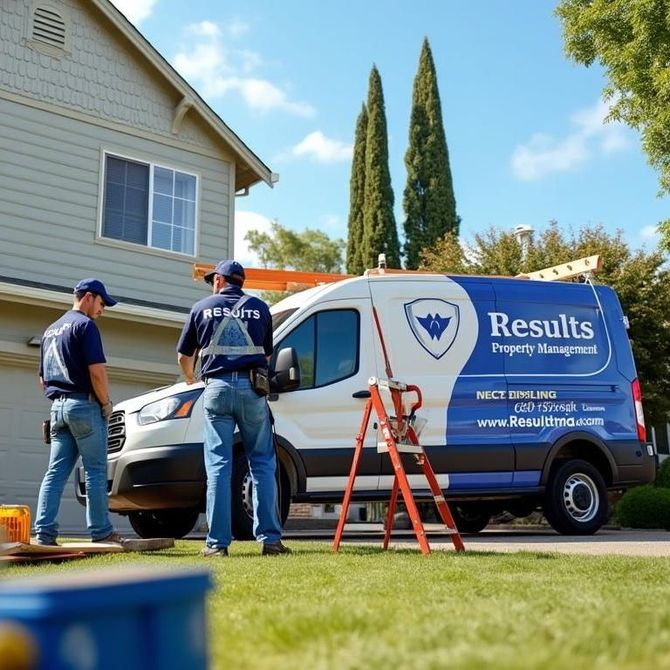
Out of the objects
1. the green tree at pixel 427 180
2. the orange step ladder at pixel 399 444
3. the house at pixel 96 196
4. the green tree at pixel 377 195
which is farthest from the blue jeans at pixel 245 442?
the green tree at pixel 427 180

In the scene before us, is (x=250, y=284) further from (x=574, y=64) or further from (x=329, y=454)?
(x=574, y=64)

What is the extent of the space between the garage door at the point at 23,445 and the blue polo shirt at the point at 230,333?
22.4ft

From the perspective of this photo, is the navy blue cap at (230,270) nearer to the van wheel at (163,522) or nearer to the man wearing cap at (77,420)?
the man wearing cap at (77,420)

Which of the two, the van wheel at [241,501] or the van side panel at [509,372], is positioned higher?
the van side panel at [509,372]

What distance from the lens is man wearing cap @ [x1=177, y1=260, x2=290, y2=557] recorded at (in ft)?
20.5

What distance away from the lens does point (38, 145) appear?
13.5 metres

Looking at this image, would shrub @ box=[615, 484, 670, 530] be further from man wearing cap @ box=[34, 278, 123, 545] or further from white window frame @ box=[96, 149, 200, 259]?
man wearing cap @ box=[34, 278, 123, 545]

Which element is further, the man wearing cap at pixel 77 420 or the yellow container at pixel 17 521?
the man wearing cap at pixel 77 420

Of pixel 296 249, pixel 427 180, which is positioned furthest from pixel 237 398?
pixel 296 249

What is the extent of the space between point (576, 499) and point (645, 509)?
17.8 feet

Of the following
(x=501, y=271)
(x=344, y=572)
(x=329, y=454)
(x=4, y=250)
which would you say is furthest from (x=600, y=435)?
(x=501, y=271)

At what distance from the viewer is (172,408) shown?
321 inches

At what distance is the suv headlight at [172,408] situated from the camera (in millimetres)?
8133

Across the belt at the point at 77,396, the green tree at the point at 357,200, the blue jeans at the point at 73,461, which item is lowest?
the blue jeans at the point at 73,461
